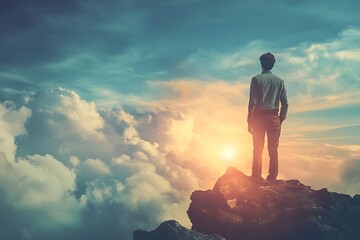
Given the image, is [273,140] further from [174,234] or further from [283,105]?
[174,234]

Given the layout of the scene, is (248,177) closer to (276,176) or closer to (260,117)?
(276,176)

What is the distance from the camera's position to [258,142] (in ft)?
60.2

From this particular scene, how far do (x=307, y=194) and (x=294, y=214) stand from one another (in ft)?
6.46

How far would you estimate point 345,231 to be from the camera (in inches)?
669

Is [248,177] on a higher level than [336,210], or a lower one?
higher

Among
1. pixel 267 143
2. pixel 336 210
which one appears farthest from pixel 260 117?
pixel 336 210

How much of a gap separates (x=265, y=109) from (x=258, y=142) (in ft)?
5.08

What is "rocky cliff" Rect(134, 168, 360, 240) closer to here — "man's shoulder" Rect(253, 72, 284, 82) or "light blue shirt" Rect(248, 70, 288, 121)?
"light blue shirt" Rect(248, 70, 288, 121)

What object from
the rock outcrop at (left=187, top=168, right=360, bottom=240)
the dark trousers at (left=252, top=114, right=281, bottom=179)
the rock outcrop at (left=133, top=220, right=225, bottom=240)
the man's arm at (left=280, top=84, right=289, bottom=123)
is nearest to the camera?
the rock outcrop at (left=133, top=220, right=225, bottom=240)

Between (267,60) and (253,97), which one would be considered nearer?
(253,97)

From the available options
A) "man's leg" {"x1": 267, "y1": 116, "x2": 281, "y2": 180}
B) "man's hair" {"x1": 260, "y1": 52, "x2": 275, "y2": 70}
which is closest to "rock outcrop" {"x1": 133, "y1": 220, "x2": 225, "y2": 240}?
"man's leg" {"x1": 267, "y1": 116, "x2": 281, "y2": 180}

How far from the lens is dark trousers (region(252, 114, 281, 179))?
18156 millimetres

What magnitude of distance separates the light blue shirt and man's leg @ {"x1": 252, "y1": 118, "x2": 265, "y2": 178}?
562mm

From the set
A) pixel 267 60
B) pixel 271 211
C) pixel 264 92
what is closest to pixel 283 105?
pixel 264 92
